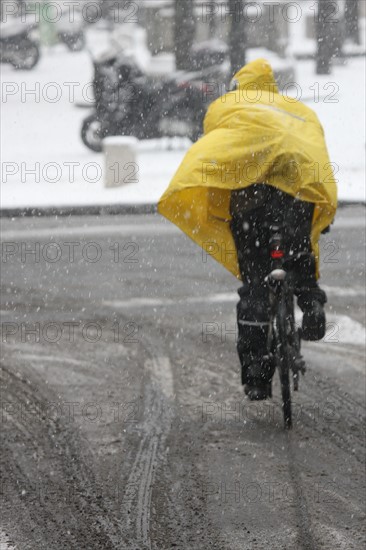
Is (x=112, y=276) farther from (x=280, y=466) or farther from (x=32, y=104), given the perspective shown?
(x=32, y=104)

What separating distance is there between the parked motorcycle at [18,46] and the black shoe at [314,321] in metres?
27.6

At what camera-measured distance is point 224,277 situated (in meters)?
11.2

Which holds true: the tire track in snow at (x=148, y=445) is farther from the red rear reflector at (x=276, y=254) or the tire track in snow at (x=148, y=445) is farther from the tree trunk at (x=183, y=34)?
the tree trunk at (x=183, y=34)

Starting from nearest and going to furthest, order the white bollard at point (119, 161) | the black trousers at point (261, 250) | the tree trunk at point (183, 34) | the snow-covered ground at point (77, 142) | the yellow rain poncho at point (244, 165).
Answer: the yellow rain poncho at point (244, 165) → the black trousers at point (261, 250) → the snow-covered ground at point (77, 142) → the white bollard at point (119, 161) → the tree trunk at point (183, 34)

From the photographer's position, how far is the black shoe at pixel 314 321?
7.12m

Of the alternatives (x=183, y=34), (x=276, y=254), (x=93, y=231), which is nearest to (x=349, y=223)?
(x=93, y=231)

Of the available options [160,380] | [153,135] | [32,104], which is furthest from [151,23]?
[160,380]

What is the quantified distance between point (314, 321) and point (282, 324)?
34 centimetres

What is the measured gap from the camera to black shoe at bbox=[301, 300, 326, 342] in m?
7.12

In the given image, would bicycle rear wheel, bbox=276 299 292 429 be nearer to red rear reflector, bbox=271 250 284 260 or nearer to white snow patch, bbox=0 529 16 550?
red rear reflector, bbox=271 250 284 260

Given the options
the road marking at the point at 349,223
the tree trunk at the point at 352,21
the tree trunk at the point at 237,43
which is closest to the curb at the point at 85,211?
the road marking at the point at 349,223

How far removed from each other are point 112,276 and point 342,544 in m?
6.40

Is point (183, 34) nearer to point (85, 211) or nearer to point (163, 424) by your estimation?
point (85, 211)

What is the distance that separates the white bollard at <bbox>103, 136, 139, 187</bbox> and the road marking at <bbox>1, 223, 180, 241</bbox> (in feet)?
8.98
